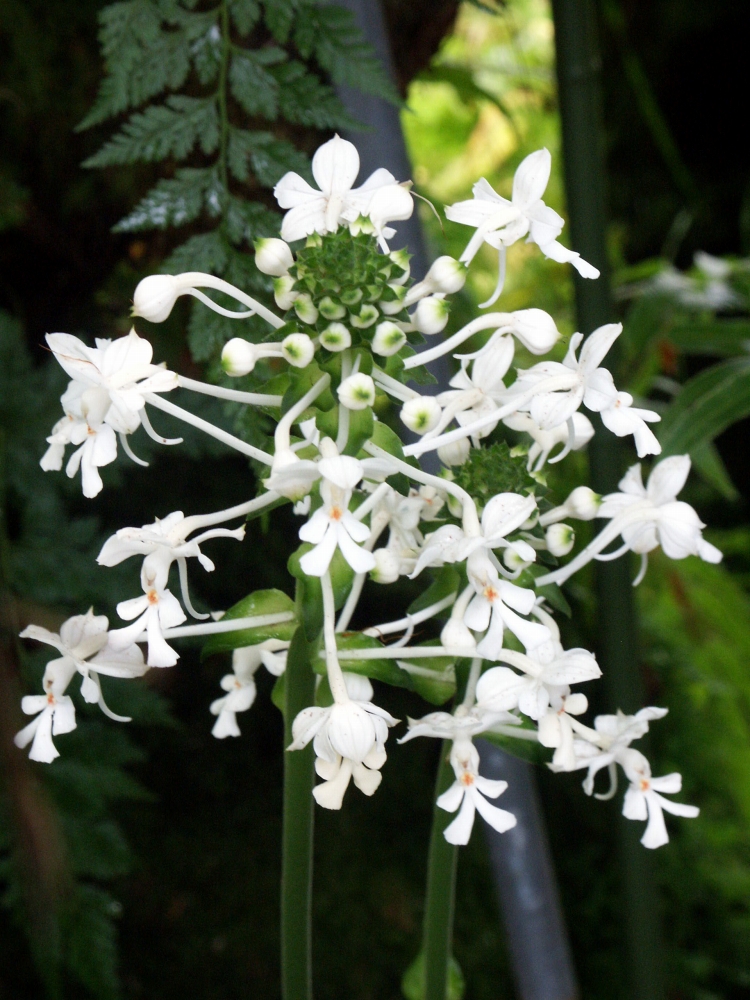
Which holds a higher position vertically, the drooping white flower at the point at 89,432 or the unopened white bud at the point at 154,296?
the unopened white bud at the point at 154,296

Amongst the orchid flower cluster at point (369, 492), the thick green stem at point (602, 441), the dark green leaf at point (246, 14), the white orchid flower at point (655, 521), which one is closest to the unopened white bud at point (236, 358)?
the orchid flower cluster at point (369, 492)

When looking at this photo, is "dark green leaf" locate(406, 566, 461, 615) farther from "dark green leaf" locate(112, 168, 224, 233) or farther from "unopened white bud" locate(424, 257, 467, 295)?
"dark green leaf" locate(112, 168, 224, 233)

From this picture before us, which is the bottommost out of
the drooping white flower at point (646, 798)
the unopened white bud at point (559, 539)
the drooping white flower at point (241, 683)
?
the drooping white flower at point (646, 798)

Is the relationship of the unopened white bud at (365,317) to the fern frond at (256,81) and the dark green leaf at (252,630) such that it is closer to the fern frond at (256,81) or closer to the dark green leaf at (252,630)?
the dark green leaf at (252,630)

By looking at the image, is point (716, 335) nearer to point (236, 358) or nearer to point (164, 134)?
point (164, 134)

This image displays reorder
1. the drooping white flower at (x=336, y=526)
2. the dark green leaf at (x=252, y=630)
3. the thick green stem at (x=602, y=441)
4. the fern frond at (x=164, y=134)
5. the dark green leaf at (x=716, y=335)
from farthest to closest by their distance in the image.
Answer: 1. the dark green leaf at (x=716, y=335)
2. the thick green stem at (x=602, y=441)
3. the fern frond at (x=164, y=134)
4. the dark green leaf at (x=252, y=630)
5. the drooping white flower at (x=336, y=526)

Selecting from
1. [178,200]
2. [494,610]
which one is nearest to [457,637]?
[494,610]

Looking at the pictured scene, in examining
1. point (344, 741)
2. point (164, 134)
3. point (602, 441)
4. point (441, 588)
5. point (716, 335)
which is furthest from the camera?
point (716, 335)

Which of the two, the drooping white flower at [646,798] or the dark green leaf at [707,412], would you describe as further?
the dark green leaf at [707,412]
